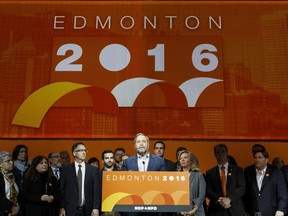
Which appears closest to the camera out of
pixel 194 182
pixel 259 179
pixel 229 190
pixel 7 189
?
pixel 194 182

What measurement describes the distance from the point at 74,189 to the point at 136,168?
2.82 feet

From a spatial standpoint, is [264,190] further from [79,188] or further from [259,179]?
[79,188]

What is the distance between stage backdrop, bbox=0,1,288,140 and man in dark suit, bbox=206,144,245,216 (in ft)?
8.04

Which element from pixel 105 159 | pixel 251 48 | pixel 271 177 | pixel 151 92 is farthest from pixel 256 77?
pixel 105 159

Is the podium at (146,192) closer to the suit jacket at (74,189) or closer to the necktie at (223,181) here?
the suit jacket at (74,189)

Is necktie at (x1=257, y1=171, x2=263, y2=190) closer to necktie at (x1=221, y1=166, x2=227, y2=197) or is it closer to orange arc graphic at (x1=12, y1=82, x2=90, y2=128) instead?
necktie at (x1=221, y1=166, x2=227, y2=197)

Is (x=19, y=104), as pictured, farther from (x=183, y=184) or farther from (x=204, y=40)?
(x=183, y=184)

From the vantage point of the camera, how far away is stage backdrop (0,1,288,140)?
7.66 metres

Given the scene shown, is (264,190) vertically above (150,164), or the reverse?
(150,164)

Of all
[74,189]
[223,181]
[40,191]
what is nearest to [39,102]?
[40,191]

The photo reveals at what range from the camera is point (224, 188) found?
4.98m

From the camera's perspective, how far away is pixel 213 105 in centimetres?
771

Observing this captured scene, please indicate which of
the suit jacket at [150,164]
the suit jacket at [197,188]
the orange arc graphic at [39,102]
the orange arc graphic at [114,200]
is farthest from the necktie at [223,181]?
the orange arc graphic at [39,102]

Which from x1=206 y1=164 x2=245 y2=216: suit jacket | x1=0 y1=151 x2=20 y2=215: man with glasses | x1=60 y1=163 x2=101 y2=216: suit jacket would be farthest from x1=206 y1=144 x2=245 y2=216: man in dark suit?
x1=0 y1=151 x2=20 y2=215: man with glasses
